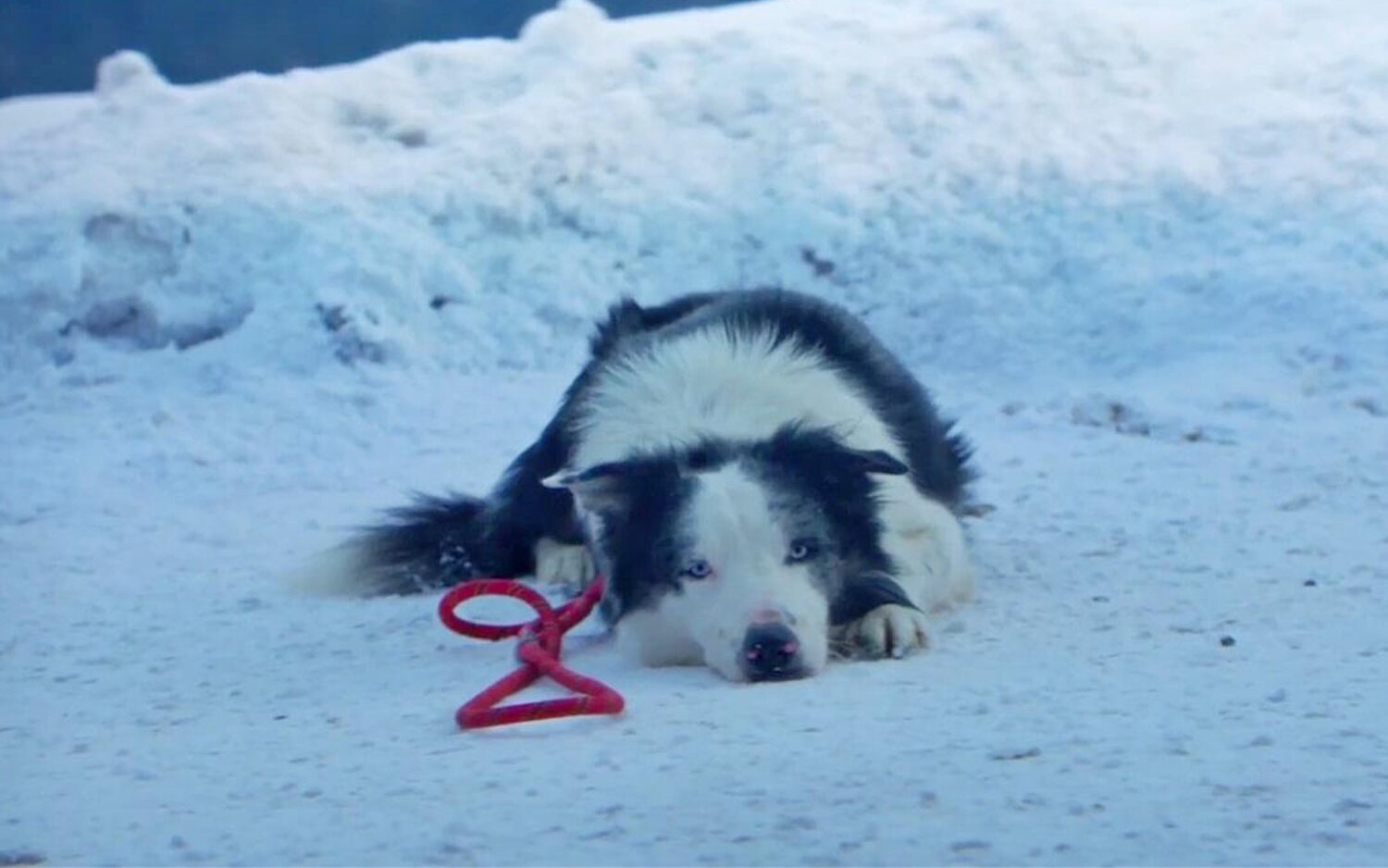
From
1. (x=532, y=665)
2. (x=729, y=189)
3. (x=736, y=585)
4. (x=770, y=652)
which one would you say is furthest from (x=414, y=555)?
(x=729, y=189)

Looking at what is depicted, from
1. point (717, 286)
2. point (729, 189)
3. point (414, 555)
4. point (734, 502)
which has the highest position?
point (729, 189)

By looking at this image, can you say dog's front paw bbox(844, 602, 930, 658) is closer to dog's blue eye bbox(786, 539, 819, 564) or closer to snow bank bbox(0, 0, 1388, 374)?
dog's blue eye bbox(786, 539, 819, 564)

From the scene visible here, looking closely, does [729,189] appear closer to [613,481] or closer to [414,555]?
[414,555]

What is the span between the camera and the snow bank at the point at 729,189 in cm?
964

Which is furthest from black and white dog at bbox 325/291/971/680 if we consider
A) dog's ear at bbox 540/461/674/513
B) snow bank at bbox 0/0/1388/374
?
snow bank at bbox 0/0/1388/374

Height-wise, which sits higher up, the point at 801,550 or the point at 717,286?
the point at 717,286

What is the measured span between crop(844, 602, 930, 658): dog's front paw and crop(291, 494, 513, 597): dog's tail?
6.23ft

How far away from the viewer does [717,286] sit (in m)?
10.1

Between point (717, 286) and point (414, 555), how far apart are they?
13.0 ft

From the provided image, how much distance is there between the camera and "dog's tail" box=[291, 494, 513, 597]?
6.14 metres

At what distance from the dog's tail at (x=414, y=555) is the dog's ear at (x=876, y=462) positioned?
186 cm

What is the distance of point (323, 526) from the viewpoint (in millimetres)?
7117

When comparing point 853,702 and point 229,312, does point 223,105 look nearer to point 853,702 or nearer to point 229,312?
point 229,312

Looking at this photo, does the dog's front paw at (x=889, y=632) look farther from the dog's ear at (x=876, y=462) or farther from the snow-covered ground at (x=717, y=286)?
the dog's ear at (x=876, y=462)
